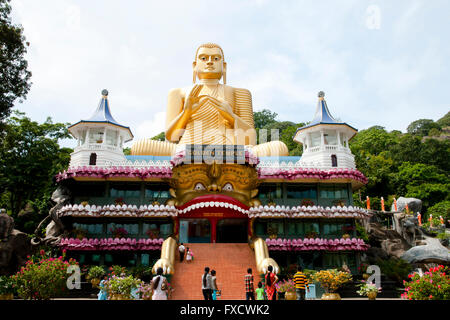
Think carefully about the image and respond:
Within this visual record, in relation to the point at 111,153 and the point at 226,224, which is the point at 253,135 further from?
the point at 111,153

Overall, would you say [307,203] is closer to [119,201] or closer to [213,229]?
[213,229]

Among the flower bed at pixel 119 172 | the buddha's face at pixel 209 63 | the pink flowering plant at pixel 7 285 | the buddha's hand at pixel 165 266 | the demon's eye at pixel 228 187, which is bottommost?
the pink flowering plant at pixel 7 285

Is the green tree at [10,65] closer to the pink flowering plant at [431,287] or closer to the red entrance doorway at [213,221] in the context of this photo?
the red entrance doorway at [213,221]

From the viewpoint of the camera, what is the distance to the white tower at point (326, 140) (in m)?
23.0

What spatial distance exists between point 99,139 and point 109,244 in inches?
294

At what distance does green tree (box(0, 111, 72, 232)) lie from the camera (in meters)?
29.4

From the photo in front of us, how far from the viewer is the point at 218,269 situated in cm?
1759

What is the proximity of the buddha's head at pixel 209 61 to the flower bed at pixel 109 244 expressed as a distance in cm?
1300

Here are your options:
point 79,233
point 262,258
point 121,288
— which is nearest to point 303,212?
point 262,258

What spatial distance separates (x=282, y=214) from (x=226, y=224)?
4019mm

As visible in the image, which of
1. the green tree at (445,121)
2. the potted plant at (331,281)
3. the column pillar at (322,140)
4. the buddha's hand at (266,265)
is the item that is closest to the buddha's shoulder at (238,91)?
the column pillar at (322,140)

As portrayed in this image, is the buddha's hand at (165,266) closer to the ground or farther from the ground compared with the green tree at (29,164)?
closer to the ground

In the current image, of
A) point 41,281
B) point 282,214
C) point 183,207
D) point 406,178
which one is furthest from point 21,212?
point 406,178

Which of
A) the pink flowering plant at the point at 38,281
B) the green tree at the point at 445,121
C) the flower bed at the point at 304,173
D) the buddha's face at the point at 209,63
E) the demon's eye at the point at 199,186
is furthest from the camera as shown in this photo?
the green tree at the point at 445,121
